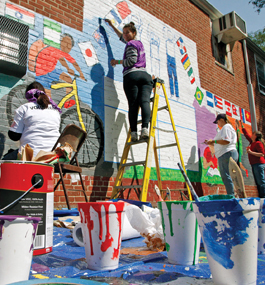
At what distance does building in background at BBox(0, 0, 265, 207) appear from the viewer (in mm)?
3230

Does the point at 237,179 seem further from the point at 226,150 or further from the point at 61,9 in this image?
the point at 61,9

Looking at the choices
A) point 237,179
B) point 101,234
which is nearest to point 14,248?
point 101,234

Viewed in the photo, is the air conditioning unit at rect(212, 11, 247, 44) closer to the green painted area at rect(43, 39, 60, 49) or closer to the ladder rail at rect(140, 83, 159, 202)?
the ladder rail at rect(140, 83, 159, 202)

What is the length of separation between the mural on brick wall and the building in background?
15 mm

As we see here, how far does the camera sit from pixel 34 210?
3.92ft

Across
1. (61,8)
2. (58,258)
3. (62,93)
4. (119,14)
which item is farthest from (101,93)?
(58,258)

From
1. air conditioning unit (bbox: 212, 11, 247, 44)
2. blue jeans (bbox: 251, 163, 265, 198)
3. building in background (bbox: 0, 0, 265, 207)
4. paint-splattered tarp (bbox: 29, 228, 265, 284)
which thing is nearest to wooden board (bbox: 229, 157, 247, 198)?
paint-splattered tarp (bbox: 29, 228, 265, 284)

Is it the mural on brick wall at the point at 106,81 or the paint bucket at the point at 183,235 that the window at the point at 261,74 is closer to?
the mural on brick wall at the point at 106,81

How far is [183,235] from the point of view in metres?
1.04

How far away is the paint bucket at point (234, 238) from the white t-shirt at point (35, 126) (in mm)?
1863

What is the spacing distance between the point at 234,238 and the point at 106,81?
3.73m

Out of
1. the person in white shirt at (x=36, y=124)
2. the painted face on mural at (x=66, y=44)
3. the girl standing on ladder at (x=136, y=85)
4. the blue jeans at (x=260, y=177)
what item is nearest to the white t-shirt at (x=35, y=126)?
the person in white shirt at (x=36, y=124)

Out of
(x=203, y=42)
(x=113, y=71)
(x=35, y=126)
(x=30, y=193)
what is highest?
(x=203, y=42)

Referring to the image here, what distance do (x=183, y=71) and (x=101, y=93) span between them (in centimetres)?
274
